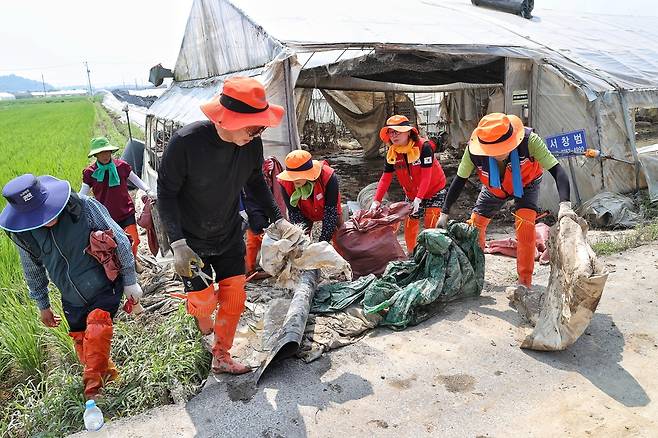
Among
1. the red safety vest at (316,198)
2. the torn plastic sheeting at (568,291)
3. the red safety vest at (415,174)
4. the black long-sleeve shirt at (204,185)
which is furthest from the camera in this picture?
the red safety vest at (415,174)

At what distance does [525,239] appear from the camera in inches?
153

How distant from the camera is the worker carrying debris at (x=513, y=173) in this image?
346cm

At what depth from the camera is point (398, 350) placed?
329 cm

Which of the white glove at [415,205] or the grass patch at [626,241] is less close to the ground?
the white glove at [415,205]

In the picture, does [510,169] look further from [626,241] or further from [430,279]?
[626,241]

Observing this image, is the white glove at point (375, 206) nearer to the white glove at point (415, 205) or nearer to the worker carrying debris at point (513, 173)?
the white glove at point (415, 205)

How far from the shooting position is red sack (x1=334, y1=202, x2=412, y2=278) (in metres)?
4.51

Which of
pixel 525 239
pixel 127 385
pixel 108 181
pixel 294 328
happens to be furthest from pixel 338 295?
pixel 108 181

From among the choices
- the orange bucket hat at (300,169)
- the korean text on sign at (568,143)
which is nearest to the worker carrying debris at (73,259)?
the orange bucket hat at (300,169)

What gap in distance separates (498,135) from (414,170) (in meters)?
1.40

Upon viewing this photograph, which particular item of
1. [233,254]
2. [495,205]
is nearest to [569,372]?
[495,205]

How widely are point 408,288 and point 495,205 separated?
1025 millimetres

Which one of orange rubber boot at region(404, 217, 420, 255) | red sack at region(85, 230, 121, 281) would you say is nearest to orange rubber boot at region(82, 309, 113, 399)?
red sack at region(85, 230, 121, 281)

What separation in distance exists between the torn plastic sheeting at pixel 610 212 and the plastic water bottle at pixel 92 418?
5.82m
